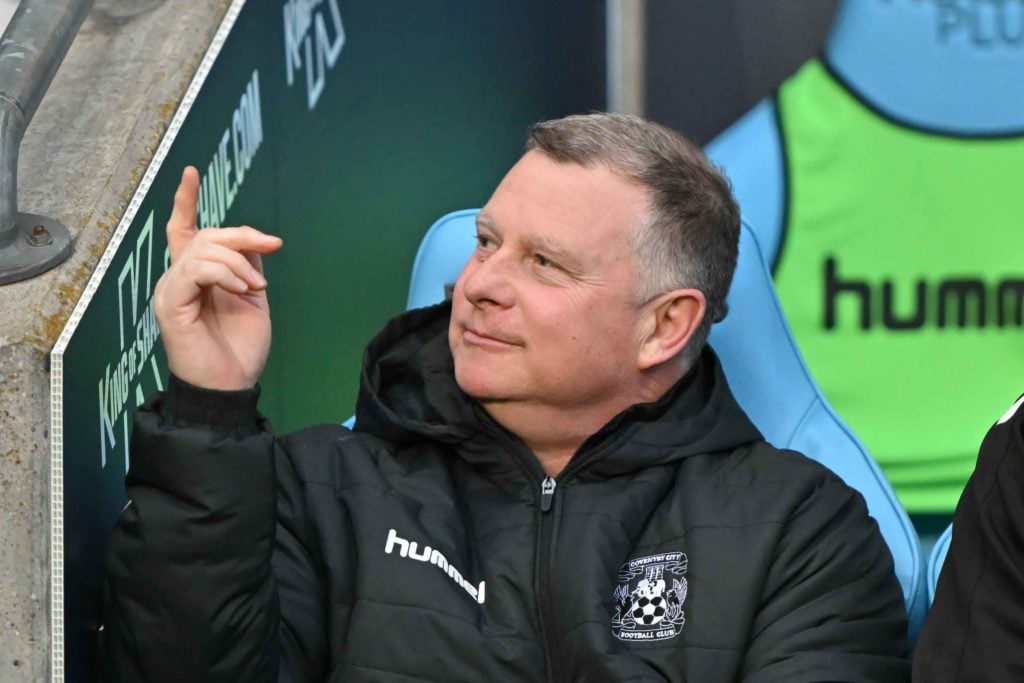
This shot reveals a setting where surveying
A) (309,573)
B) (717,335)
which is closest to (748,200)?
(717,335)

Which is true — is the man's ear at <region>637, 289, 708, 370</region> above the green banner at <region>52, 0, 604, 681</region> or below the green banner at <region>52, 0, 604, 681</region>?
below

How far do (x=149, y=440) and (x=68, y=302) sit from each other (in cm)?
20

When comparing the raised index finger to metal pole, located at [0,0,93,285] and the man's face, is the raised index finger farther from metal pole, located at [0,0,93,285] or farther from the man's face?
the man's face

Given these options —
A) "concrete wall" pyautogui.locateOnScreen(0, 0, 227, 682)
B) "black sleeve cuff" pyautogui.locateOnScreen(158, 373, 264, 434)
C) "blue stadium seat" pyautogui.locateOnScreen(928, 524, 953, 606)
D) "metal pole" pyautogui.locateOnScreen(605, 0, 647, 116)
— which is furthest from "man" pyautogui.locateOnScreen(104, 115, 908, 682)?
"metal pole" pyautogui.locateOnScreen(605, 0, 647, 116)

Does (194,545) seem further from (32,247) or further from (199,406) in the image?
(32,247)

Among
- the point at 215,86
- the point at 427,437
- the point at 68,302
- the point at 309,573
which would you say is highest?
the point at 215,86

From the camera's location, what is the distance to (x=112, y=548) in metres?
1.86

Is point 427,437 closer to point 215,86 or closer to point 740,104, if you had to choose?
point 215,86

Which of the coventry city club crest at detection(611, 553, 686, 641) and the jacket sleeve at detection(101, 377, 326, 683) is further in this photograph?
the coventry city club crest at detection(611, 553, 686, 641)

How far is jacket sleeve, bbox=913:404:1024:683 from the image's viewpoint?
1.77m

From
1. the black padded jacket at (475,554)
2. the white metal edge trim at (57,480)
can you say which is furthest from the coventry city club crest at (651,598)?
the white metal edge trim at (57,480)

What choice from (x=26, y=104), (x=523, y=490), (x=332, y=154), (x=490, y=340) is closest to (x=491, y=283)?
(x=490, y=340)

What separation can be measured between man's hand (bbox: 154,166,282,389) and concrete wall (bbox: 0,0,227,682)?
0.13m

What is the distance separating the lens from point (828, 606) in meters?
2.03
